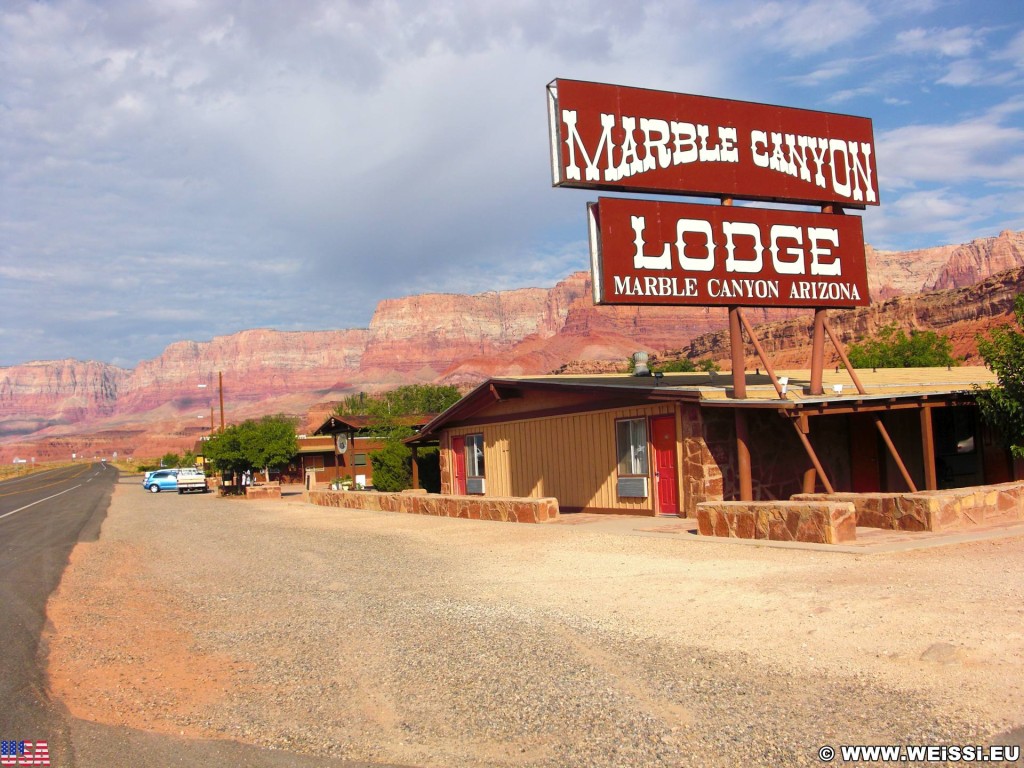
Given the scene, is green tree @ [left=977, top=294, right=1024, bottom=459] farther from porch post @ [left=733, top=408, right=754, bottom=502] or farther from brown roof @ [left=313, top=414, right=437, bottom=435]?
brown roof @ [left=313, top=414, right=437, bottom=435]

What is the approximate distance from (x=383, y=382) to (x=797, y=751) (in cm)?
19125

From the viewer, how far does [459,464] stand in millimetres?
26938

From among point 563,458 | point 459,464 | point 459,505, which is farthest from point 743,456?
point 459,464

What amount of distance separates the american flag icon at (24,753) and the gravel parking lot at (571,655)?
2.05ft

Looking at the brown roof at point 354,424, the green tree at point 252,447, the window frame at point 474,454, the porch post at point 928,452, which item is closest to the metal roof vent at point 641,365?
the window frame at point 474,454

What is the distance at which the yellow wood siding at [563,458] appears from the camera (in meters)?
19.9

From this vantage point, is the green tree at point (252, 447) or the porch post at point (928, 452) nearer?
the porch post at point (928, 452)

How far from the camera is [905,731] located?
4992 millimetres

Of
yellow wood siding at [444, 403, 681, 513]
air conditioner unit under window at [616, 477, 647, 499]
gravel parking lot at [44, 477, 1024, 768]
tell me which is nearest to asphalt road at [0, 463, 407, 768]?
gravel parking lot at [44, 477, 1024, 768]

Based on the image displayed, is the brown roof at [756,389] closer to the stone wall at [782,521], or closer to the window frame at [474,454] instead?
the window frame at [474,454]

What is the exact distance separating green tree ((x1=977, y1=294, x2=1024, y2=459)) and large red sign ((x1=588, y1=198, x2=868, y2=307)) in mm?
2909

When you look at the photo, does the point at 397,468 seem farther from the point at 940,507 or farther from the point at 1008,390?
the point at 940,507

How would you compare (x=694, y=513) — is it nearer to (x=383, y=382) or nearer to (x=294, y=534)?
(x=294, y=534)

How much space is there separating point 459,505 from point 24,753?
622 inches
